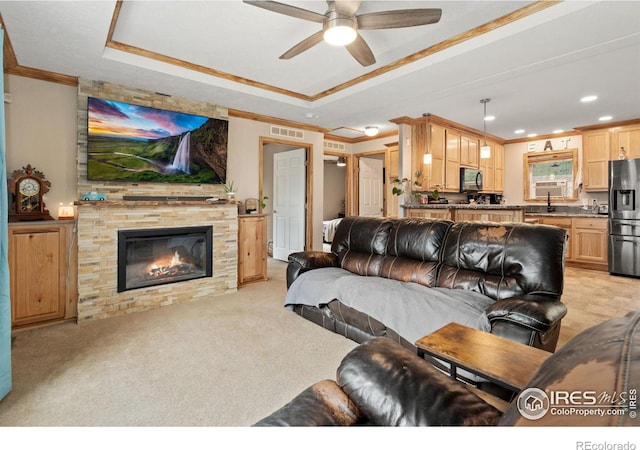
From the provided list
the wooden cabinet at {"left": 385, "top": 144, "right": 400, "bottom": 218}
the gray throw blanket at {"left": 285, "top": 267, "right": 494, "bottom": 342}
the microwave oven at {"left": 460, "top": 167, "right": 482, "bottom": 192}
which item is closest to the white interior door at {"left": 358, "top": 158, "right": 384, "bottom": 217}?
the wooden cabinet at {"left": 385, "top": 144, "right": 400, "bottom": 218}

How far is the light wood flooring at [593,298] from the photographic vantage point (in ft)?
9.61

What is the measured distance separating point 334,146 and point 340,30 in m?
4.41

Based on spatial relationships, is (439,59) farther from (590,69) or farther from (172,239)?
(172,239)

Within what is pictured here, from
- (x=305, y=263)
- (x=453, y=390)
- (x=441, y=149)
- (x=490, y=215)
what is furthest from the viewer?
(x=441, y=149)

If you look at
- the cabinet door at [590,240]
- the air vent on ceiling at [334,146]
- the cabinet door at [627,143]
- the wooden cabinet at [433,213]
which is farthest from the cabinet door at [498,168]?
the air vent on ceiling at [334,146]

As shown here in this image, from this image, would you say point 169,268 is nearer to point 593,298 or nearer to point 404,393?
point 404,393

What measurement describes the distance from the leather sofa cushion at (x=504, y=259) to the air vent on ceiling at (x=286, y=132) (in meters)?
3.43

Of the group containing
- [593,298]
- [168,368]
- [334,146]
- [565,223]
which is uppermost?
[334,146]

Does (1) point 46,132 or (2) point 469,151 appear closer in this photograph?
(1) point 46,132

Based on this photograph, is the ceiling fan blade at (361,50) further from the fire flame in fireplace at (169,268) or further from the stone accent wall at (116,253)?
the fire flame in fireplace at (169,268)

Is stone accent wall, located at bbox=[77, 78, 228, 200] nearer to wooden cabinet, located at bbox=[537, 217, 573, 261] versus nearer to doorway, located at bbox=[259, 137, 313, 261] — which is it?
doorway, located at bbox=[259, 137, 313, 261]

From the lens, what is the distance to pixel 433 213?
15.8 ft

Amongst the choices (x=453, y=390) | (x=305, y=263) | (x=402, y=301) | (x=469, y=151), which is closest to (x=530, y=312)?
(x=402, y=301)
